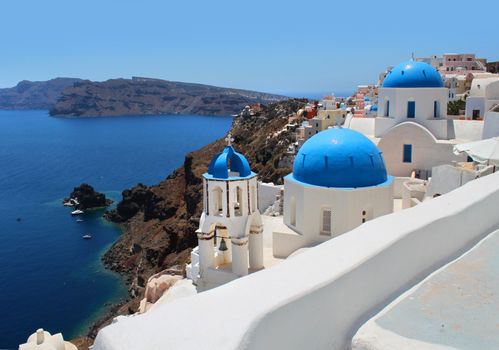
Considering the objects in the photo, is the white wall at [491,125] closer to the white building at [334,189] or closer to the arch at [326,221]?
the white building at [334,189]

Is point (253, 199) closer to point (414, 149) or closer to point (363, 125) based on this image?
point (414, 149)

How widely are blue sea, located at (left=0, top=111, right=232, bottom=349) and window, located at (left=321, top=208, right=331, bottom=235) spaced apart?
63.1 feet

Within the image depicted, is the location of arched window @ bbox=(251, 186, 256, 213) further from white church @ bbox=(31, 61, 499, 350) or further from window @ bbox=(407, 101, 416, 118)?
window @ bbox=(407, 101, 416, 118)

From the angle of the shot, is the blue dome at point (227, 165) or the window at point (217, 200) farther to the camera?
the window at point (217, 200)

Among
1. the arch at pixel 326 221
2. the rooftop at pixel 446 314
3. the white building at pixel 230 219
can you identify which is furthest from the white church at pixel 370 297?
the white building at pixel 230 219

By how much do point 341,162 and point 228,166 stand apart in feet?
8.32

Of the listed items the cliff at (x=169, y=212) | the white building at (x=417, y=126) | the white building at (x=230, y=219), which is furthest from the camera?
the cliff at (x=169, y=212)

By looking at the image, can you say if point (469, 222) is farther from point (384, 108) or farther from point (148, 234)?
point (148, 234)

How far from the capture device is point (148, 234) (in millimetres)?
40969

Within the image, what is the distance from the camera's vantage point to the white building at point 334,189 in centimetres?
1092

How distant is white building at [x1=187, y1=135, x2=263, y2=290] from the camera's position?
11117 mm

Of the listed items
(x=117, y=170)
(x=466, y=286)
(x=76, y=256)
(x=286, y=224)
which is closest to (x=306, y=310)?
(x=466, y=286)

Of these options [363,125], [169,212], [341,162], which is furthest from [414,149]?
[169,212]

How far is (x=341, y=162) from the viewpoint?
11016mm
